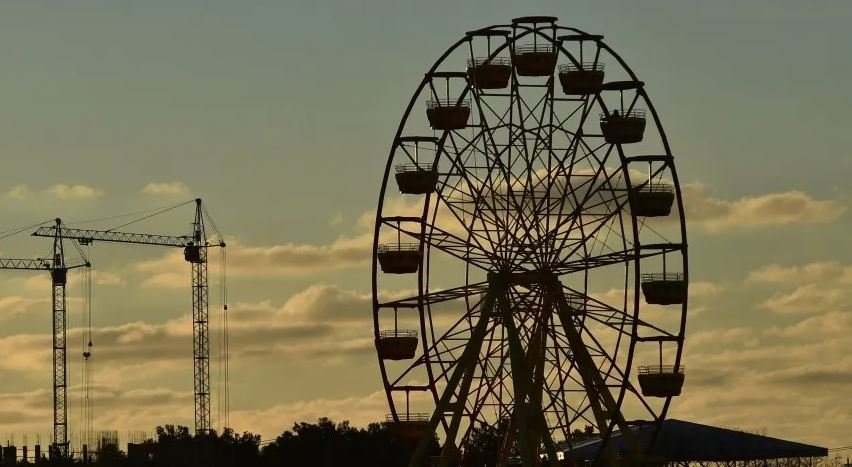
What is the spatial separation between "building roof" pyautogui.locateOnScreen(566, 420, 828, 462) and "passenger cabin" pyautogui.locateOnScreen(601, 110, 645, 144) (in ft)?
145

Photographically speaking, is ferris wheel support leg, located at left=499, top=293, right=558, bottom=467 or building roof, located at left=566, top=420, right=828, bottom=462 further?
building roof, located at left=566, top=420, right=828, bottom=462

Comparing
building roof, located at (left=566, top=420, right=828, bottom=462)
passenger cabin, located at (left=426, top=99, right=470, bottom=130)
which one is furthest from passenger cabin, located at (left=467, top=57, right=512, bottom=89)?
building roof, located at (left=566, top=420, right=828, bottom=462)

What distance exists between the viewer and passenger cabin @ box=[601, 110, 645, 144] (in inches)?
3728

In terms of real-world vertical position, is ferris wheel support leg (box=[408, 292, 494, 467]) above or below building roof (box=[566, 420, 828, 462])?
below

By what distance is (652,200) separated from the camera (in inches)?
3730

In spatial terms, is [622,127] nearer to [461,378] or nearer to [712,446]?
[461,378]

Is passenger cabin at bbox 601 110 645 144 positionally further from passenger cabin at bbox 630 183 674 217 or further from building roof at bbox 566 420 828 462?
building roof at bbox 566 420 828 462

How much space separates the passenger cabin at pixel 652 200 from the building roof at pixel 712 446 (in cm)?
4369

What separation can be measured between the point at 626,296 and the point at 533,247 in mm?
4099

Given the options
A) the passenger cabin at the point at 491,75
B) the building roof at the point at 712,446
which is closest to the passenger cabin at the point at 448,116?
the passenger cabin at the point at 491,75

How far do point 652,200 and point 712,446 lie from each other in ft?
160

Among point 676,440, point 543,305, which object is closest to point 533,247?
point 543,305

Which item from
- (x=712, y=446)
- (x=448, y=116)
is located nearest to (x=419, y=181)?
(x=448, y=116)

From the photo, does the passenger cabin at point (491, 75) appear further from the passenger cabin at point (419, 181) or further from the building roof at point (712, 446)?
the building roof at point (712, 446)
